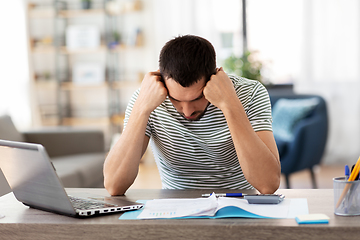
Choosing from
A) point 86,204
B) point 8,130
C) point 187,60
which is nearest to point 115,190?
point 86,204

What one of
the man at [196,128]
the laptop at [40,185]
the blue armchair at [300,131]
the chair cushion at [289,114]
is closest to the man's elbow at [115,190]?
the man at [196,128]

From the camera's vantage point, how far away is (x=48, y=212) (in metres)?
0.97

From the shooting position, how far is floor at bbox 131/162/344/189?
3.49 m

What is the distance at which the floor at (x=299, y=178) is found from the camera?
3486 mm

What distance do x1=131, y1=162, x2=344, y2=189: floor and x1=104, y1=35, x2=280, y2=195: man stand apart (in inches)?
83.2

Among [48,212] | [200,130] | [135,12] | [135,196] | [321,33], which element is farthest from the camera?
[135,12]

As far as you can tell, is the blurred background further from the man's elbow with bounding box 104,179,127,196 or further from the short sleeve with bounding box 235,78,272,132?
the man's elbow with bounding box 104,179,127,196

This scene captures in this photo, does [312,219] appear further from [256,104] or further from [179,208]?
[256,104]

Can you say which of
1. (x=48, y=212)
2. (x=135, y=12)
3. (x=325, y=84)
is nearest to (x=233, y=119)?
(x=48, y=212)

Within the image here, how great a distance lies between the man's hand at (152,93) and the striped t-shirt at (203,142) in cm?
11

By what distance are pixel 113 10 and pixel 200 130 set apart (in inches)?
134

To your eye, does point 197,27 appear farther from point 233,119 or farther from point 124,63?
point 233,119

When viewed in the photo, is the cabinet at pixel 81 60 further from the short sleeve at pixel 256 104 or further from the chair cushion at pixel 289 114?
the short sleeve at pixel 256 104

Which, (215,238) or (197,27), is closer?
(215,238)
